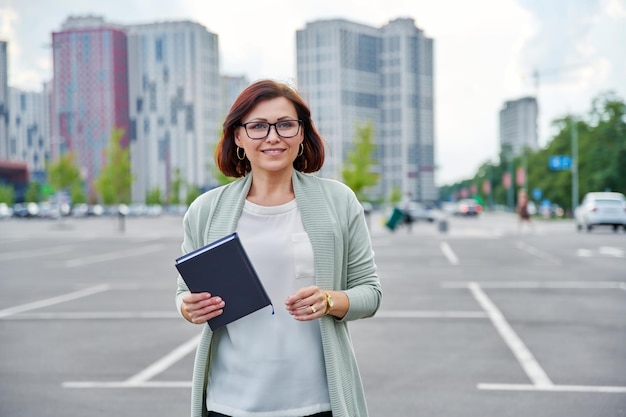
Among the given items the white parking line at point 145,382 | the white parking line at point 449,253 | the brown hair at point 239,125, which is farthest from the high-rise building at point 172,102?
the brown hair at point 239,125

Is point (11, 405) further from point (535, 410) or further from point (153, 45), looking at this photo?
point (153, 45)

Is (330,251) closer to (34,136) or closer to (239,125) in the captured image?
(239,125)

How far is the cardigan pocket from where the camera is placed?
2488mm

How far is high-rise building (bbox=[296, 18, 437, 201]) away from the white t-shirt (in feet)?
484

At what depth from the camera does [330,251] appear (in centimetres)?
253

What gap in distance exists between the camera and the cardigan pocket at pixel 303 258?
8.16 feet

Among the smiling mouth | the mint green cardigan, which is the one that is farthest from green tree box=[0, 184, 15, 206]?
the smiling mouth

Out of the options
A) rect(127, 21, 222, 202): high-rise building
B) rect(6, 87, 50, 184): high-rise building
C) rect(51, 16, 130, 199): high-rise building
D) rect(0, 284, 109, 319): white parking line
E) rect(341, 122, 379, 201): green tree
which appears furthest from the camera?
rect(51, 16, 130, 199): high-rise building

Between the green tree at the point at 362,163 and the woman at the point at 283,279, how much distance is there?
42240mm

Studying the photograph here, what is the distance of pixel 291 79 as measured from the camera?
2889 millimetres

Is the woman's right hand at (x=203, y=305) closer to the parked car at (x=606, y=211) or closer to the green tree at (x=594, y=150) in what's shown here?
the parked car at (x=606, y=211)

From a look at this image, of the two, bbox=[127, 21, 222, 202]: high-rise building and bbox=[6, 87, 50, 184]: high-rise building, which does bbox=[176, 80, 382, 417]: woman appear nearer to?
bbox=[6, 87, 50, 184]: high-rise building

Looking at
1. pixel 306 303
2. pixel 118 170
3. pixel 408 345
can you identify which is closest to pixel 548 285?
pixel 408 345

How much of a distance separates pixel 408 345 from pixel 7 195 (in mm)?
106143
